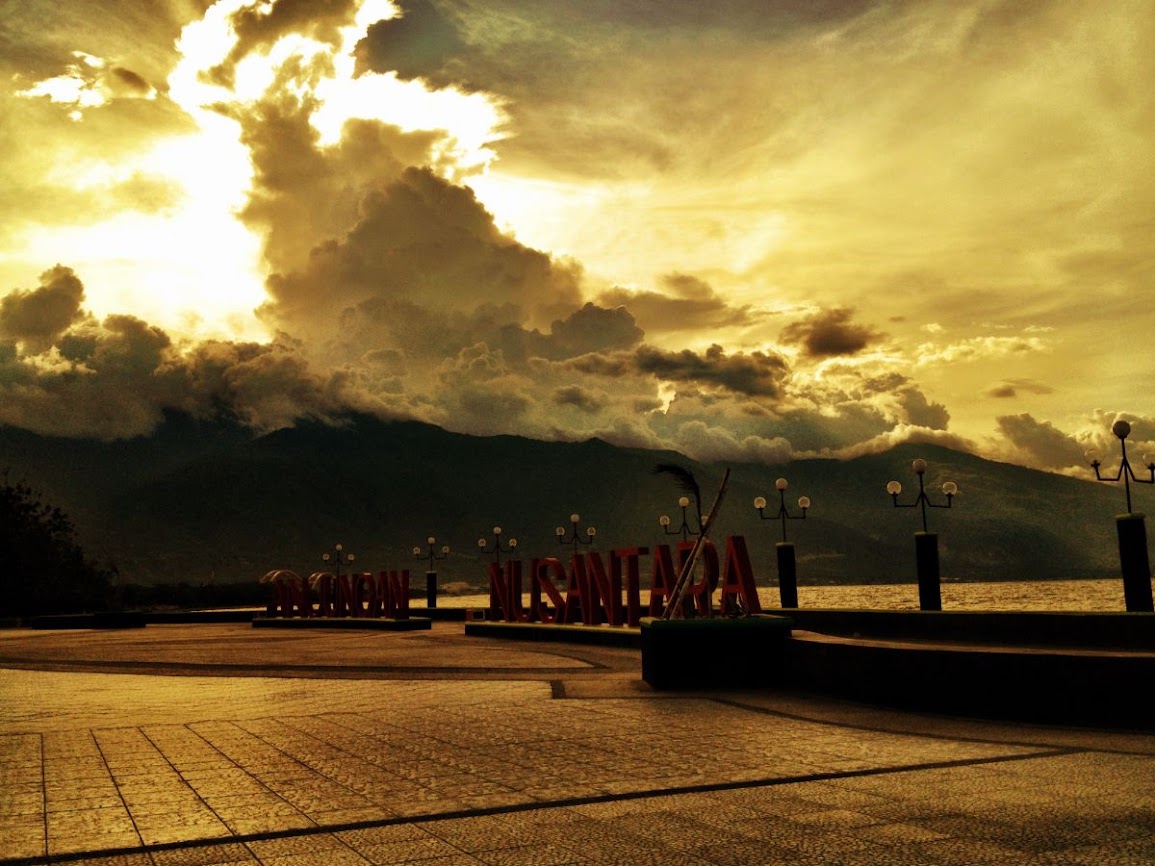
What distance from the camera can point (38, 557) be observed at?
99812mm

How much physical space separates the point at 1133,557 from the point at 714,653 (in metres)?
19.0

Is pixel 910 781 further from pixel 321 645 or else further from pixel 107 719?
pixel 321 645

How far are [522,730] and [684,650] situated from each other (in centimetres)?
422

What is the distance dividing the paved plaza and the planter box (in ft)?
2.28


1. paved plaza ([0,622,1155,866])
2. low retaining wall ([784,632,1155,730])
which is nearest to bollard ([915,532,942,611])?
paved plaza ([0,622,1155,866])

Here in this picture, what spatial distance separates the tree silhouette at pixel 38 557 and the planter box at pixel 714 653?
73.6 metres

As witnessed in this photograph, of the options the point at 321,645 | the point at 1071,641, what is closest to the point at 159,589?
the point at 321,645

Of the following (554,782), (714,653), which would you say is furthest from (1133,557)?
(554,782)

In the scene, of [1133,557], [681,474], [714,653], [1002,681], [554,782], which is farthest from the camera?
[1133,557]

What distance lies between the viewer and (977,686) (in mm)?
11133

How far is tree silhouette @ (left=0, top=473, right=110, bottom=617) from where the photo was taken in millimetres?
90000

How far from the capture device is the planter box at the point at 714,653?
14250 millimetres

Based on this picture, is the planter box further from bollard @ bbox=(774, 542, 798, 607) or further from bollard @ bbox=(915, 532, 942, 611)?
bollard @ bbox=(774, 542, 798, 607)

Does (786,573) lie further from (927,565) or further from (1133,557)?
(1133,557)
